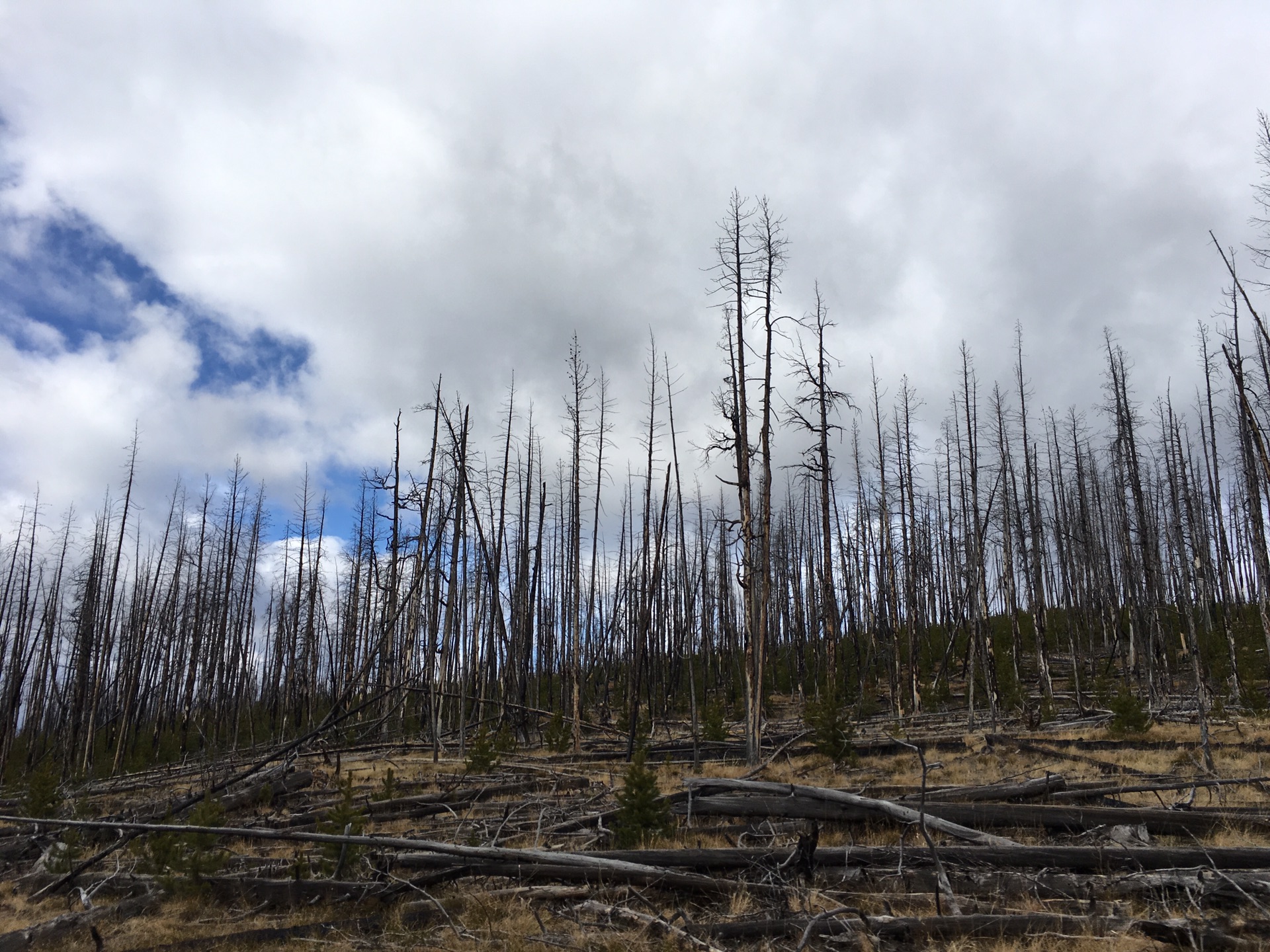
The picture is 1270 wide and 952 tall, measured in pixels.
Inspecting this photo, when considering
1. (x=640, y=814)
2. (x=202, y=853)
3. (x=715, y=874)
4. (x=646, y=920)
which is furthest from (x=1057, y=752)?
(x=202, y=853)

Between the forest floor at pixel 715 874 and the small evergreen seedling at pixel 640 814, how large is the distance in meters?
0.09

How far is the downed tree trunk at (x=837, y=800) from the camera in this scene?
19.3 ft

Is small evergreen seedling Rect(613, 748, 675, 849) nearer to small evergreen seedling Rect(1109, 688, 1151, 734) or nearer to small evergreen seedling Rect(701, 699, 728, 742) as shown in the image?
small evergreen seedling Rect(701, 699, 728, 742)

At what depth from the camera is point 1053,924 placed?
4.57 m

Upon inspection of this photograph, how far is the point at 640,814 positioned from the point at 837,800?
207 cm

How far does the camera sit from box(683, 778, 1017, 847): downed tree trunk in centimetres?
Result: 589

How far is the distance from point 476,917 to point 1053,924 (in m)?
4.29

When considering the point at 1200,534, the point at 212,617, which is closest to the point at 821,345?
the point at 1200,534

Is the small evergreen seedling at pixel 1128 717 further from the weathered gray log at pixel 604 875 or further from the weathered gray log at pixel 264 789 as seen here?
the weathered gray log at pixel 264 789

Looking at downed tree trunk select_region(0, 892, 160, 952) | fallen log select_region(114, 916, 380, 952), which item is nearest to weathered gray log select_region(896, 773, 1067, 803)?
fallen log select_region(114, 916, 380, 952)

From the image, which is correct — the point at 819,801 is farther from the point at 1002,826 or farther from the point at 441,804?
the point at 441,804

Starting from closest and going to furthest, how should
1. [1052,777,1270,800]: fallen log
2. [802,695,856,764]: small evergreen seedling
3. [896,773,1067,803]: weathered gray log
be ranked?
[1052,777,1270,800]: fallen log
[896,773,1067,803]: weathered gray log
[802,695,856,764]: small evergreen seedling

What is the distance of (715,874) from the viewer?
5.70m

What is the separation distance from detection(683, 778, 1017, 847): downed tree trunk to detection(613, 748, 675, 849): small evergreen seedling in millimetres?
848
